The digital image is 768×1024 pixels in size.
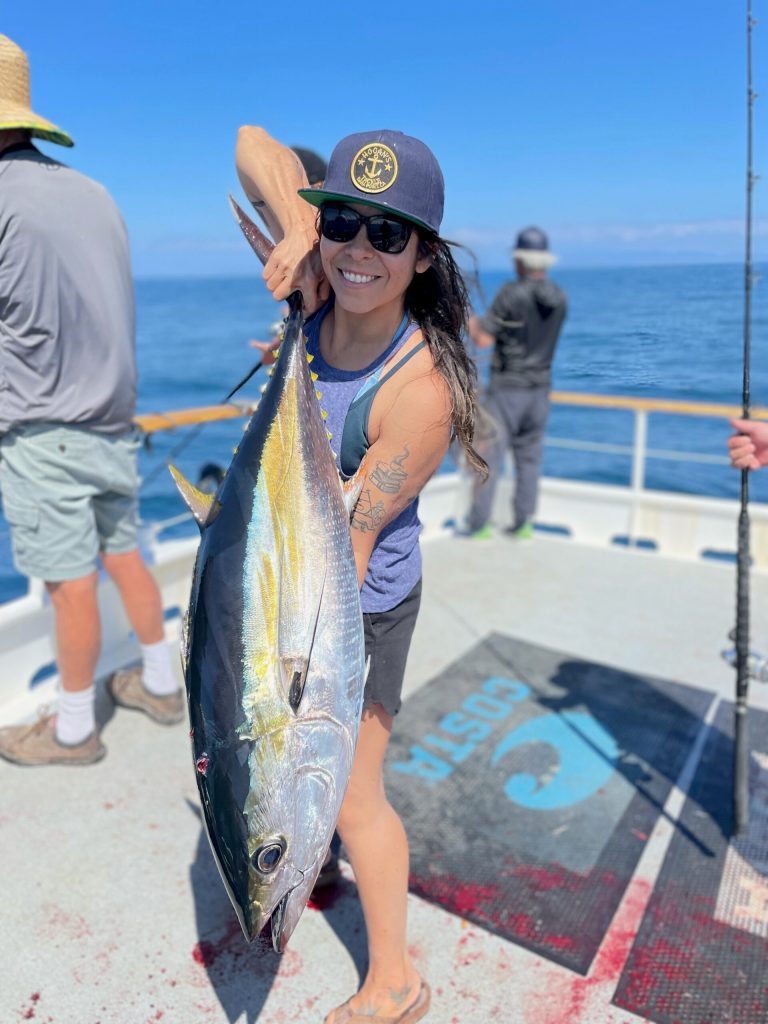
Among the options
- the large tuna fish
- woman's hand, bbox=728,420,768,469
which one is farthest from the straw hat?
woman's hand, bbox=728,420,768,469

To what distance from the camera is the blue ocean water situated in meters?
1.74

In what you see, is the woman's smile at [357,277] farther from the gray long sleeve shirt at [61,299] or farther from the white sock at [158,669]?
the white sock at [158,669]

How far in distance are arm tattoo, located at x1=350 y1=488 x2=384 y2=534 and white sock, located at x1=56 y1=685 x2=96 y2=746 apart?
1.56 m

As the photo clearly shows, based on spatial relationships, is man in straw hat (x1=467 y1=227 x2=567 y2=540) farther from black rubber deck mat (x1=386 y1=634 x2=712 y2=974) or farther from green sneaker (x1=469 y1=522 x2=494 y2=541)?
black rubber deck mat (x1=386 y1=634 x2=712 y2=974)

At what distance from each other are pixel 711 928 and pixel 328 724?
4.52 feet

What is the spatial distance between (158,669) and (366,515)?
176 cm

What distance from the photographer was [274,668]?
123 centimetres

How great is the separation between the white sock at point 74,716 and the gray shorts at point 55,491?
40 centimetres

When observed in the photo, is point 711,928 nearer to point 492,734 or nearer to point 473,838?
point 473,838

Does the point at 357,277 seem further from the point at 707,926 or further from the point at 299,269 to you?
the point at 707,926

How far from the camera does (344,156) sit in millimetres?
1366

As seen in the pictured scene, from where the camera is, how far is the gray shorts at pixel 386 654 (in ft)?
5.16

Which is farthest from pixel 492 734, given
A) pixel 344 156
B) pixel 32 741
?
pixel 344 156

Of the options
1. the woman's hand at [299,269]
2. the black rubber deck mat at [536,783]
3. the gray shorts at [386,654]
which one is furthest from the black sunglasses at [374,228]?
the black rubber deck mat at [536,783]
